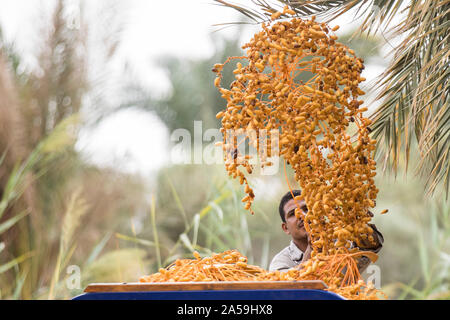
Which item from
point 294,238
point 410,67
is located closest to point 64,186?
point 294,238

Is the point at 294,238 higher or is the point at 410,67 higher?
the point at 410,67

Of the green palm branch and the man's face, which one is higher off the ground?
the green palm branch

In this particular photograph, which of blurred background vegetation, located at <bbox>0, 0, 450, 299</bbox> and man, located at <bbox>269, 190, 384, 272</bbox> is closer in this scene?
man, located at <bbox>269, 190, 384, 272</bbox>

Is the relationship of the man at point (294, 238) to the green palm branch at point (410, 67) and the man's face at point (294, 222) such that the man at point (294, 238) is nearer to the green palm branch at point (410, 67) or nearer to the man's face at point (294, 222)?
the man's face at point (294, 222)

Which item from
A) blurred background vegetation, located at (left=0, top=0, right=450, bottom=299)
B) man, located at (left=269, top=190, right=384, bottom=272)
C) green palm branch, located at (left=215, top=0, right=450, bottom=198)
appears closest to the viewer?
green palm branch, located at (left=215, top=0, right=450, bottom=198)

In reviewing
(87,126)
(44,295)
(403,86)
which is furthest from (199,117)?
(403,86)

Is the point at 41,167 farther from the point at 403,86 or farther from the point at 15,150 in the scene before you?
the point at 403,86

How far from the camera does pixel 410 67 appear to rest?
2.09 meters

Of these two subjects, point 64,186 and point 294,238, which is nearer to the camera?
point 294,238

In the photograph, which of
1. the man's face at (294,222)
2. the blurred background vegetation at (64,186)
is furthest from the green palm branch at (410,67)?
the blurred background vegetation at (64,186)

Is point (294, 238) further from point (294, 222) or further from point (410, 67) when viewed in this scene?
point (410, 67)

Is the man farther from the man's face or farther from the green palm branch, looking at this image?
the green palm branch

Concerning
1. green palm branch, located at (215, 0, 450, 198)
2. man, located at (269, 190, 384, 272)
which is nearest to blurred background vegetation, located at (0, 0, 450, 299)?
man, located at (269, 190, 384, 272)

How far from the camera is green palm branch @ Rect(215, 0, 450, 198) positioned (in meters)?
1.93
